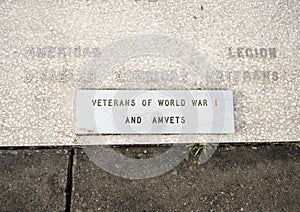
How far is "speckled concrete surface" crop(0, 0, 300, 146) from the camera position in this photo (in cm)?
177

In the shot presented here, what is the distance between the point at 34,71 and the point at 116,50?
1.73 feet

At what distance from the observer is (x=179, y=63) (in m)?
1.89

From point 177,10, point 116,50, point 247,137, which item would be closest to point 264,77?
point 247,137

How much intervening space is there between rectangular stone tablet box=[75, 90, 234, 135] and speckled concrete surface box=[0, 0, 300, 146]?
0.19 feet

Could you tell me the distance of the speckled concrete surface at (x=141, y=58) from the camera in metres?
1.77

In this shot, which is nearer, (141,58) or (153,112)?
(153,112)

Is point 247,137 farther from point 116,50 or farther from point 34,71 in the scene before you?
point 34,71

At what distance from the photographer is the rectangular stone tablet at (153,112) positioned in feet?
5.74

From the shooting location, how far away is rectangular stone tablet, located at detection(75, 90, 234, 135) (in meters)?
1.75

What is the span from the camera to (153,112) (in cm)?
178

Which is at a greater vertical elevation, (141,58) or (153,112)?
(141,58)

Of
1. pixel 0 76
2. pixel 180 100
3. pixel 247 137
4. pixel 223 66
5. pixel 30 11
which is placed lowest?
pixel 247 137

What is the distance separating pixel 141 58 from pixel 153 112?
369 millimetres

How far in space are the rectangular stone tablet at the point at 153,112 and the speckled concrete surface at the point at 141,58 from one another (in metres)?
0.06
